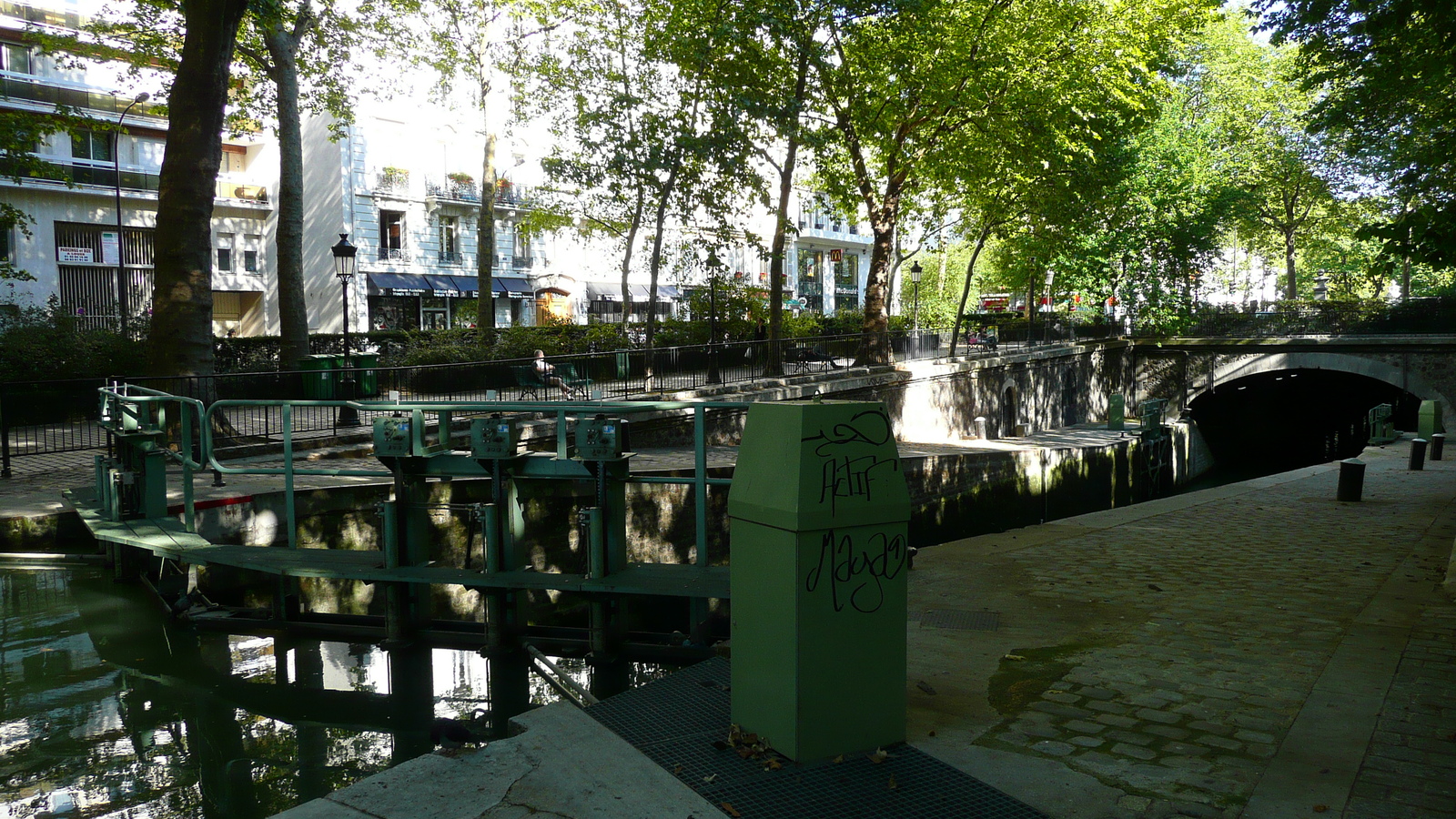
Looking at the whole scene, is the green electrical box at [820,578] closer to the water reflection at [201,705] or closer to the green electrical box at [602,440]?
the green electrical box at [602,440]

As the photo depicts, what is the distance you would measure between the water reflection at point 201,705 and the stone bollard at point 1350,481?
39.6 ft

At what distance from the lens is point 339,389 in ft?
60.2

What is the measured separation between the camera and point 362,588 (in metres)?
11.1

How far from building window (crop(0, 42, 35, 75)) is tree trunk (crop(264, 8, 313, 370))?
71.9 ft

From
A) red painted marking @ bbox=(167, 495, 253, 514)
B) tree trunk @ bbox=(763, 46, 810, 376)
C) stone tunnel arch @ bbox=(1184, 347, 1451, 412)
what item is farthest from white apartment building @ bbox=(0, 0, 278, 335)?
stone tunnel arch @ bbox=(1184, 347, 1451, 412)

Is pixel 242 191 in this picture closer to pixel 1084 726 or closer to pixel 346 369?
pixel 346 369

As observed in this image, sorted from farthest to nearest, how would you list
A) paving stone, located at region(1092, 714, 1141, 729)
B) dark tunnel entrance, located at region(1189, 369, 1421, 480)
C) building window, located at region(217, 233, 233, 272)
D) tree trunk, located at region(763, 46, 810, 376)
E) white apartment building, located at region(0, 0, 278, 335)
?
1. dark tunnel entrance, located at region(1189, 369, 1421, 480)
2. building window, located at region(217, 233, 233, 272)
3. white apartment building, located at region(0, 0, 278, 335)
4. tree trunk, located at region(763, 46, 810, 376)
5. paving stone, located at region(1092, 714, 1141, 729)

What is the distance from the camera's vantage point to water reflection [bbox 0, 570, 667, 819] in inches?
216

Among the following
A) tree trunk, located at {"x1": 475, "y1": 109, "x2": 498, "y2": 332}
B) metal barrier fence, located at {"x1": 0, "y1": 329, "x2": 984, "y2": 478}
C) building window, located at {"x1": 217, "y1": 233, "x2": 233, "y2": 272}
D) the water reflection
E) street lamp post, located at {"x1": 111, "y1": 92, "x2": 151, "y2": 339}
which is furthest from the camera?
building window, located at {"x1": 217, "y1": 233, "x2": 233, "y2": 272}

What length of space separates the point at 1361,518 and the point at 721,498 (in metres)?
8.60

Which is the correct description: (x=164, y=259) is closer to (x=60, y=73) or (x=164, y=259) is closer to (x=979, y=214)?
(x=979, y=214)

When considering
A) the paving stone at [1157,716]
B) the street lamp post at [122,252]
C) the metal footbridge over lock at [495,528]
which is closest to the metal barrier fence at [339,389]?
the street lamp post at [122,252]

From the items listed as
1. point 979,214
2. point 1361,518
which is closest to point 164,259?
point 1361,518

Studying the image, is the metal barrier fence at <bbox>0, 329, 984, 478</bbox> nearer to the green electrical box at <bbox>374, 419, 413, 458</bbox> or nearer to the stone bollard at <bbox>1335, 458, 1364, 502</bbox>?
the green electrical box at <bbox>374, 419, 413, 458</bbox>
